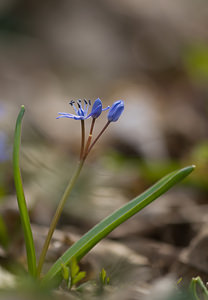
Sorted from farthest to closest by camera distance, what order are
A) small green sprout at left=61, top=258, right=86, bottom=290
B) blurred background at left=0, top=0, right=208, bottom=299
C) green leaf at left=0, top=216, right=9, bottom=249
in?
blurred background at left=0, top=0, right=208, bottom=299 < green leaf at left=0, top=216, right=9, bottom=249 < small green sprout at left=61, top=258, right=86, bottom=290

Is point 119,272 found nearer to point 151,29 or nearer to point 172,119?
point 172,119

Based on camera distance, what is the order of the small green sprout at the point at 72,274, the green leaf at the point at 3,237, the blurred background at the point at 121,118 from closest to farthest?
the small green sprout at the point at 72,274 < the green leaf at the point at 3,237 < the blurred background at the point at 121,118

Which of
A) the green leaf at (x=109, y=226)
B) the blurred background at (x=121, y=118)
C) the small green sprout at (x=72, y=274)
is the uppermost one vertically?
the blurred background at (x=121, y=118)

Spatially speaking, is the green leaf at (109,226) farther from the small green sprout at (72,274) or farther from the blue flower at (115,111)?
the blue flower at (115,111)

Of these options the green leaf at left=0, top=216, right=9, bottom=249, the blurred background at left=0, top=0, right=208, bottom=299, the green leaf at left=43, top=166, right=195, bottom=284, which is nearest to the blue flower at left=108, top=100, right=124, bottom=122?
the green leaf at left=43, top=166, right=195, bottom=284

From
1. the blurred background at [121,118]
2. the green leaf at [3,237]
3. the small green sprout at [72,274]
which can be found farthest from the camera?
the blurred background at [121,118]

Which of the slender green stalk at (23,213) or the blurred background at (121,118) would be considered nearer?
the slender green stalk at (23,213)

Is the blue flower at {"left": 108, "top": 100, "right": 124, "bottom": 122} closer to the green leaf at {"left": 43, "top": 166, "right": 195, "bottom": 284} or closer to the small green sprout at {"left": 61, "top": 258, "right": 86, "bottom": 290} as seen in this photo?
the green leaf at {"left": 43, "top": 166, "right": 195, "bottom": 284}


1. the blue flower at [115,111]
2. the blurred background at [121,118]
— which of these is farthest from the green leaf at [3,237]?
the blue flower at [115,111]
